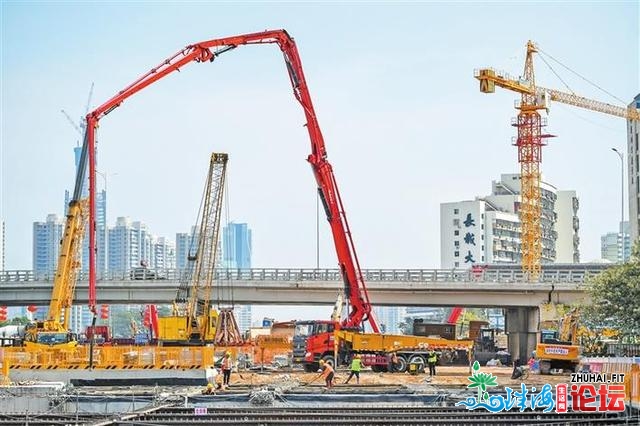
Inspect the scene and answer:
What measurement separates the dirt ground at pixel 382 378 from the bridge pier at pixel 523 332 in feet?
68.9

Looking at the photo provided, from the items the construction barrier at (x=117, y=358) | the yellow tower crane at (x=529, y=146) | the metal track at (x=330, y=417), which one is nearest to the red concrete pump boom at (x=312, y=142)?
the construction barrier at (x=117, y=358)

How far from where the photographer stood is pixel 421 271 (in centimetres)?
8756

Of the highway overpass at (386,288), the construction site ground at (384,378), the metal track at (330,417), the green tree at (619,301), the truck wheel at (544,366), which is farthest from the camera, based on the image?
the highway overpass at (386,288)

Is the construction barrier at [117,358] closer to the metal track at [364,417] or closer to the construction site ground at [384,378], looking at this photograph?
the construction site ground at [384,378]

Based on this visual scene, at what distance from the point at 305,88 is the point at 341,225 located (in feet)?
26.2

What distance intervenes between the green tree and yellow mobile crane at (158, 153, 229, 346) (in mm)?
24488

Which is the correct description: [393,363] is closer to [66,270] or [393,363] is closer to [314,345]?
[314,345]

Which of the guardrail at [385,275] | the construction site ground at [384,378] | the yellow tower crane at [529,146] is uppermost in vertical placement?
the yellow tower crane at [529,146]

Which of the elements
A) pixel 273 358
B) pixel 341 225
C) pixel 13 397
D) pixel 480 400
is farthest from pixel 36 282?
pixel 480 400

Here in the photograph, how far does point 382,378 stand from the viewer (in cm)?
6184

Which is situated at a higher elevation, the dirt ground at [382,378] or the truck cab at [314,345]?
the truck cab at [314,345]

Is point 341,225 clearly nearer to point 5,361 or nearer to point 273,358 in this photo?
point 273,358

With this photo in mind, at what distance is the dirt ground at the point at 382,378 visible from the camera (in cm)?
5721

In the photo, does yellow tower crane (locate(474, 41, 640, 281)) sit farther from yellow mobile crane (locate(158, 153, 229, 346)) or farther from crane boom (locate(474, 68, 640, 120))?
yellow mobile crane (locate(158, 153, 229, 346))
